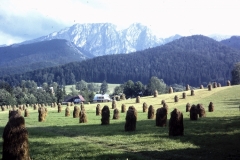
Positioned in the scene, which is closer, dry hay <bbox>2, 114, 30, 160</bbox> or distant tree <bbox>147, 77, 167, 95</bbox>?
dry hay <bbox>2, 114, 30, 160</bbox>

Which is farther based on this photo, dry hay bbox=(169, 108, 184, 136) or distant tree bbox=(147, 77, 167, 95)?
distant tree bbox=(147, 77, 167, 95)

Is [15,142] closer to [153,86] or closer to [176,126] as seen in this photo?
[176,126]

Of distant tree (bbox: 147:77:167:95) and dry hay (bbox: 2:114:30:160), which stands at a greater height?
distant tree (bbox: 147:77:167:95)

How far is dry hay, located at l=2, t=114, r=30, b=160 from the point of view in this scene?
14645 millimetres

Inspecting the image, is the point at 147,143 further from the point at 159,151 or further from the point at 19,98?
the point at 19,98

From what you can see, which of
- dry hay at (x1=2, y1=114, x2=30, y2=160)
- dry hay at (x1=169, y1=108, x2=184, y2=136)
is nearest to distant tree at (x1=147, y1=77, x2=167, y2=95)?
dry hay at (x1=169, y1=108, x2=184, y2=136)

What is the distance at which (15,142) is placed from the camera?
1488 cm

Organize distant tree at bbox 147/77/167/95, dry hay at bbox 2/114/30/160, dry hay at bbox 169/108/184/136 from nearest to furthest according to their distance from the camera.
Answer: dry hay at bbox 2/114/30/160
dry hay at bbox 169/108/184/136
distant tree at bbox 147/77/167/95

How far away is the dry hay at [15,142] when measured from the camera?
14.6 metres

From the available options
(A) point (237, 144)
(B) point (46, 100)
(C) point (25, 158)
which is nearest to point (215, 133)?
(A) point (237, 144)

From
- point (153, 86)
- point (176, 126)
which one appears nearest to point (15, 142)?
point (176, 126)

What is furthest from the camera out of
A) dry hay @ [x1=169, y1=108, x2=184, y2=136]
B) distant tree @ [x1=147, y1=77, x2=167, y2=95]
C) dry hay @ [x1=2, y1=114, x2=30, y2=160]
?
distant tree @ [x1=147, y1=77, x2=167, y2=95]

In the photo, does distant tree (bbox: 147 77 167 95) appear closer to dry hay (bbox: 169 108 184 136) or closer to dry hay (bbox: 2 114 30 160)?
dry hay (bbox: 169 108 184 136)

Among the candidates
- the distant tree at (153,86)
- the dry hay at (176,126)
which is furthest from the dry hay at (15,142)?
the distant tree at (153,86)
